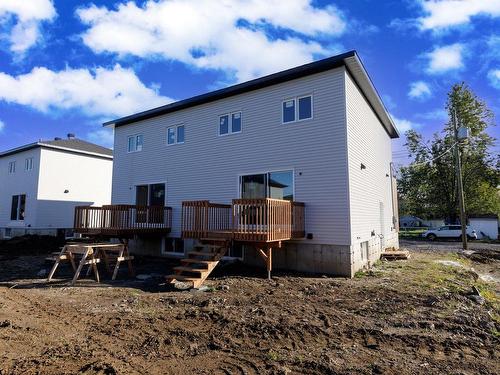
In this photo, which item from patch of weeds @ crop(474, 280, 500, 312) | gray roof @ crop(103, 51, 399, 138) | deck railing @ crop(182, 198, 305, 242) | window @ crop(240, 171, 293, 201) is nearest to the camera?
patch of weeds @ crop(474, 280, 500, 312)

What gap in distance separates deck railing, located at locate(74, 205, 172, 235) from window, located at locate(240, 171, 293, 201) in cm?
390

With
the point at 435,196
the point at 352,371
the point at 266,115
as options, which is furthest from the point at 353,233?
the point at 435,196

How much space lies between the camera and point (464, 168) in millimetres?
32594

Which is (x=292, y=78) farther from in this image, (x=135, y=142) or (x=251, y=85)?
(x=135, y=142)

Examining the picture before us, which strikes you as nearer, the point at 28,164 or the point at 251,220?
the point at 251,220

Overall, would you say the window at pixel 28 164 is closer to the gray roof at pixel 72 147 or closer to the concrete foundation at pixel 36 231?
the gray roof at pixel 72 147

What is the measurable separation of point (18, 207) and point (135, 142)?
12223 millimetres

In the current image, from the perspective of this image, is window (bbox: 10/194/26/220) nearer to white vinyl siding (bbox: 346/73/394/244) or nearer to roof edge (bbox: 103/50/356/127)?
roof edge (bbox: 103/50/356/127)

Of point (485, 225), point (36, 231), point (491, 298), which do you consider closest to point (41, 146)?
point (36, 231)

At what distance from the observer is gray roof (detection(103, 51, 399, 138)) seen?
9875mm

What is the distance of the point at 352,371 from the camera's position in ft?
12.1

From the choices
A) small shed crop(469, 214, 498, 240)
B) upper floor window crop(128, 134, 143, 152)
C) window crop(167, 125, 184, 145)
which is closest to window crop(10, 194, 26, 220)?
upper floor window crop(128, 134, 143, 152)

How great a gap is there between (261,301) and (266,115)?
647 centimetres

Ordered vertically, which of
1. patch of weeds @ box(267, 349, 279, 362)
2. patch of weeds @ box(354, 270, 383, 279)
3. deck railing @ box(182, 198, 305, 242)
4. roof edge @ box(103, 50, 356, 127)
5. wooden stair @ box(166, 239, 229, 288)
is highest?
roof edge @ box(103, 50, 356, 127)
